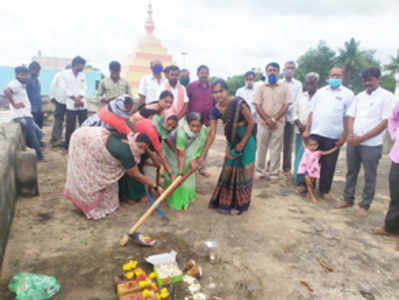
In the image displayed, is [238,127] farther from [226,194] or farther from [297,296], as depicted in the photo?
[297,296]

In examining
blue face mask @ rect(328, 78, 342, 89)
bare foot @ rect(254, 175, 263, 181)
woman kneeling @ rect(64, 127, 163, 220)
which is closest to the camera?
woman kneeling @ rect(64, 127, 163, 220)

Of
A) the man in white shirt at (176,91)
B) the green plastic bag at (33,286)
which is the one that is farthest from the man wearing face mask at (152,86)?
the green plastic bag at (33,286)

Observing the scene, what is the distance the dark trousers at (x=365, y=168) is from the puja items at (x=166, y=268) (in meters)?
2.93

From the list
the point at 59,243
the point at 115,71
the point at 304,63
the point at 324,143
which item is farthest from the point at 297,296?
the point at 304,63

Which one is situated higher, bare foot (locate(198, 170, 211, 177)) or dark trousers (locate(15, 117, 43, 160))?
dark trousers (locate(15, 117, 43, 160))

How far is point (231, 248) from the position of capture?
9.97 ft

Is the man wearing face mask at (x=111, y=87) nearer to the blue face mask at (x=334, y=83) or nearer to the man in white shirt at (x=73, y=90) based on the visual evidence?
the man in white shirt at (x=73, y=90)

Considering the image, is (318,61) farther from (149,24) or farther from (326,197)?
(326,197)

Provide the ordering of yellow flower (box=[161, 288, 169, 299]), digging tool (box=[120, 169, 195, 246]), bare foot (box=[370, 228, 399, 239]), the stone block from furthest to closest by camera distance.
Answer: bare foot (box=[370, 228, 399, 239])
digging tool (box=[120, 169, 195, 246])
the stone block
yellow flower (box=[161, 288, 169, 299])

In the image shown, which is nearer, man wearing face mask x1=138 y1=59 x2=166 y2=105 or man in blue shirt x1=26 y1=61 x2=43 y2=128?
man wearing face mask x1=138 y1=59 x2=166 y2=105

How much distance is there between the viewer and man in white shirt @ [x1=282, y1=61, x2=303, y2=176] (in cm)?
557

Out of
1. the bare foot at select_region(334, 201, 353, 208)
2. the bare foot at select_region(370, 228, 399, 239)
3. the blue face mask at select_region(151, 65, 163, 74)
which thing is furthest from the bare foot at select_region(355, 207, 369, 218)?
the blue face mask at select_region(151, 65, 163, 74)

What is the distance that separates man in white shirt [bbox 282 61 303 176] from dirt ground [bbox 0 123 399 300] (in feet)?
5.36

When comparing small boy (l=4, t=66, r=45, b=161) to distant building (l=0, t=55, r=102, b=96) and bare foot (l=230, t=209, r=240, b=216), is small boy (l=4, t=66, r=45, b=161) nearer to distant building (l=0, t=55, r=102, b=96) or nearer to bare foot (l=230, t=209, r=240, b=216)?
bare foot (l=230, t=209, r=240, b=216)
